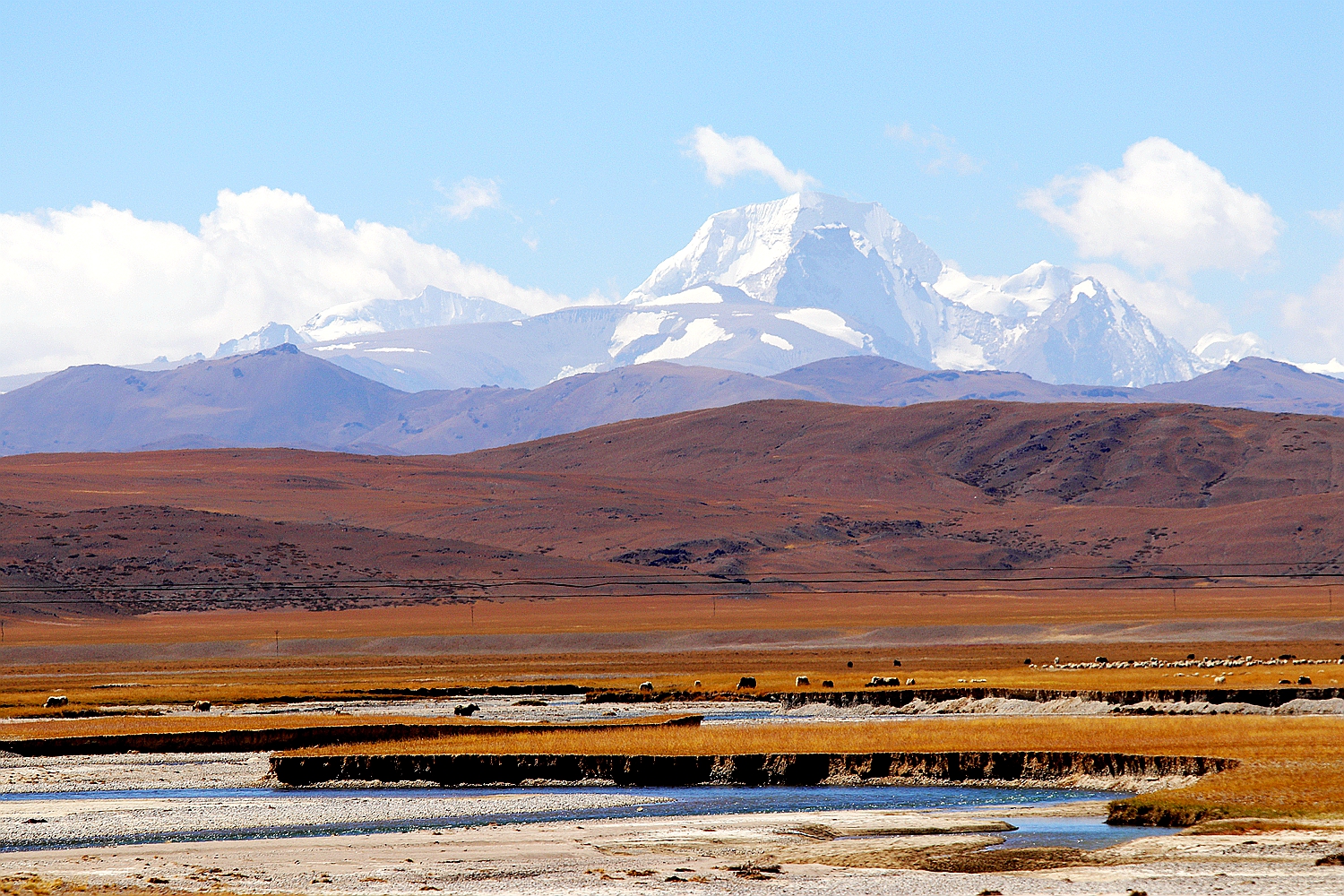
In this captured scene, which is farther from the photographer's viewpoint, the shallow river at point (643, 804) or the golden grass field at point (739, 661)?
the golden grass field at point (739, 661)

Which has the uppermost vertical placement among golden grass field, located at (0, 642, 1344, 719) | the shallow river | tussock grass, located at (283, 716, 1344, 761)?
tussock grass, located at (283, 716, 1344, 761)

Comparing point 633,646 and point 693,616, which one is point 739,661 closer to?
point 633,646

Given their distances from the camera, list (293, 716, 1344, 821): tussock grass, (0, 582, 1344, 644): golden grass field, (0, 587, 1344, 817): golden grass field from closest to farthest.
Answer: (293, 716, 1344, 821): tussock grass → (0, 587, 1344, 817): golden grass field → (0, 582, 1344, 644): golden grass field

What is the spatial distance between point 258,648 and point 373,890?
276 ft

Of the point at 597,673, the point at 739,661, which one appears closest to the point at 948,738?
the point at 597,673

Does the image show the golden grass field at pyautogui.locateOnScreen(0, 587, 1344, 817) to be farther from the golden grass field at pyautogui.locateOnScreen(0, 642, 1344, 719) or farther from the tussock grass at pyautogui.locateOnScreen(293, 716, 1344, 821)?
the golden grass field at pyautogui.locateOnScreen(0, 642, 1344, 719)

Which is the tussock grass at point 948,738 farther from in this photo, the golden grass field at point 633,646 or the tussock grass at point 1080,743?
the golden grass field at point 633,646

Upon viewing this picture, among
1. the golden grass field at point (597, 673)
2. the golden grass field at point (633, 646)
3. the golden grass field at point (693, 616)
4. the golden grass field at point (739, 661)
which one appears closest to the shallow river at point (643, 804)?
the golden grass field at point (739, 661)

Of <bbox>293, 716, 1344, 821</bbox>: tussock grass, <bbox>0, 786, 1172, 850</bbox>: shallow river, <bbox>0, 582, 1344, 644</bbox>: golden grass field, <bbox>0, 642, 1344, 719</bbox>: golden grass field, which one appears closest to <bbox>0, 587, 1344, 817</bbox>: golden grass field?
<bbox>293, 716, 1344, 821</bbox>: tussock grass

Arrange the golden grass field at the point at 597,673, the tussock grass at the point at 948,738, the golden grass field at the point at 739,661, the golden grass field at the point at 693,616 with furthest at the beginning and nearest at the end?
the golden grass field at the point at 693,616, the golden grass field at the point at 597,673, the golden grass field at the point at 739,661, the tussock grass at the point at 948,738

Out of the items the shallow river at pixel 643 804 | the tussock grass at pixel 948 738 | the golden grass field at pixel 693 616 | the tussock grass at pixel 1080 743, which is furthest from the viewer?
the golden grass field at pixel 693 616

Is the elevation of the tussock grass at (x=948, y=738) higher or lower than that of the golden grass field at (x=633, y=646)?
higher

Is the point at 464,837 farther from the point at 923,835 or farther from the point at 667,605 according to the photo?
the point at 667,605

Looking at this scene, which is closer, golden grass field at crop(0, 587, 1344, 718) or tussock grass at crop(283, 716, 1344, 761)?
tussock grass at crop(283, 716, 1344, 761)
